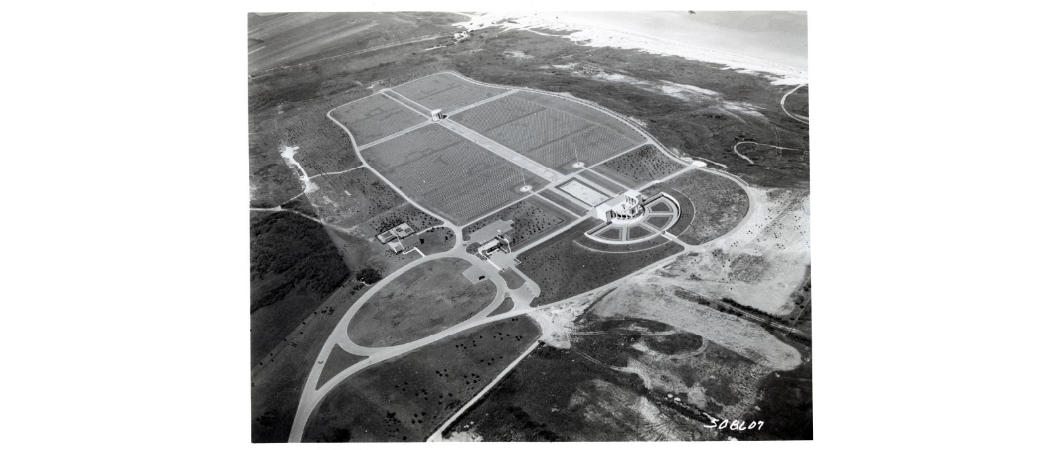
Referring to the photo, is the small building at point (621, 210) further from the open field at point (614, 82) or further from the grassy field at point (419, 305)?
the grassy field at point (419, 305)

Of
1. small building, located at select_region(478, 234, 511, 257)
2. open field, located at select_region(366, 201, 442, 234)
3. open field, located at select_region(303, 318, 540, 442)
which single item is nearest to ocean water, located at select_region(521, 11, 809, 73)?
open field, located at select_region(366, 201, 442, 234)

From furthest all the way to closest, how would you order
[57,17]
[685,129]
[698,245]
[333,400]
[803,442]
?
[685,129] → [698,245] → [333,400] → [803,442] → [57,17]

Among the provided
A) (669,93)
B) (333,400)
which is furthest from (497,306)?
(669,93)

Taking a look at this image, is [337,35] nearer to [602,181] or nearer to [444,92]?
[444,92]

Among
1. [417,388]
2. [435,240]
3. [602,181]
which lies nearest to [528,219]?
[435,240]

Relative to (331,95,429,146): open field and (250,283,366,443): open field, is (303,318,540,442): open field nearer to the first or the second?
(250,283,366,443): open field

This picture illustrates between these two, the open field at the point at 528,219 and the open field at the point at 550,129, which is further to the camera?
the open field at the point at 550,129

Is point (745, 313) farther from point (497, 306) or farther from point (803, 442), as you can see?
point (497, 306)

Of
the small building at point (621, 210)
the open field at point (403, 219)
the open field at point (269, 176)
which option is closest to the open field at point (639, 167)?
the small building at point (621, 210)
